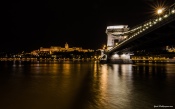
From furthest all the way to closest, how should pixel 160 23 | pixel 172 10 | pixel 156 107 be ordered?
pixel 160 23 → pixel 172 10 → pixel 156 107

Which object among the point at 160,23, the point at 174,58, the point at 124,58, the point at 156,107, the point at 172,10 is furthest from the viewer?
the point at 174,58

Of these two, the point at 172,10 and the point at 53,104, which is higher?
the point at 172,10

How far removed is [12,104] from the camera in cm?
1319

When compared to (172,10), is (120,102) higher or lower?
lower

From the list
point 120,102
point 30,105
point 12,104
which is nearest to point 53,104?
point 30,105

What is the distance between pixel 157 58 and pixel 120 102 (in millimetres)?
115578

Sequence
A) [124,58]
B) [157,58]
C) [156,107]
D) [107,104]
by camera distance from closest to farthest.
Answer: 1. [156,107]
2. [107,104]
3. [124,58]
4. [157,58]

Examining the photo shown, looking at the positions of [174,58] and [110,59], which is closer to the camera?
[110,59]

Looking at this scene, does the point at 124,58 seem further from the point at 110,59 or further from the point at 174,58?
the point at 174,58

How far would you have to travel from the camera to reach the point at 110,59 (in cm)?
8550

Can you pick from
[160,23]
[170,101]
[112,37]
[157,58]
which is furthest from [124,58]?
[170,101]

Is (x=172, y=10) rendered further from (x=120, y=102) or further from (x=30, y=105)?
(x=30, y=105)

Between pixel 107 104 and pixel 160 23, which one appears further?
pixel 160 23

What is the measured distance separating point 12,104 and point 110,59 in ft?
240
